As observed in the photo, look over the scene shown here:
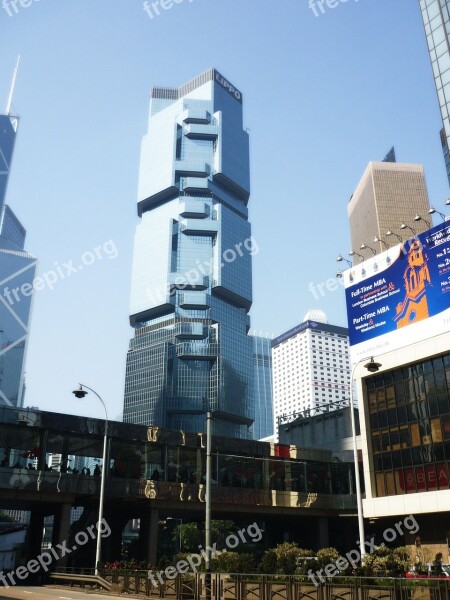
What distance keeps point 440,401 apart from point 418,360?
3843 millimetres

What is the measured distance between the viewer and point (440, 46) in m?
78.8

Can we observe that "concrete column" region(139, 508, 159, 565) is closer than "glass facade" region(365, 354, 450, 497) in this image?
No

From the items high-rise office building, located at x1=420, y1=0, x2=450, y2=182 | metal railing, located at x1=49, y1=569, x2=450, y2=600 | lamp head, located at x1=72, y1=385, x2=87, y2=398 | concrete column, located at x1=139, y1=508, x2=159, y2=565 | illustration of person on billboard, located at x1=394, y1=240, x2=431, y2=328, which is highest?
high-rise office building, located at x1=420, y1=0, x2=450, y2=182

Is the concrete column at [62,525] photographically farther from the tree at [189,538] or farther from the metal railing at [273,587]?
the tree at [189,538]

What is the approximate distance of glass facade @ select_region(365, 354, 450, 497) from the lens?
4538 cm

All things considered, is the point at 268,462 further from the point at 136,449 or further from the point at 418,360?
the point at 418,360

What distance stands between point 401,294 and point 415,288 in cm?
161

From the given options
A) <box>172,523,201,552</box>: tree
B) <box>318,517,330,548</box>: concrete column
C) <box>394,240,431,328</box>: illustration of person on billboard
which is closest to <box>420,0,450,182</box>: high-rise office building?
<box>394,240,431,328</box>: illustration of person on billboard

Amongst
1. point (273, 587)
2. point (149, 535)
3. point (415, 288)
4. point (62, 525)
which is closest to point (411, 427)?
point (415, 288)

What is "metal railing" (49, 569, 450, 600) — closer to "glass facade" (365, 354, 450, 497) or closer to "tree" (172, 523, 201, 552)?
"glass facade" (365, 354, 450, 497)

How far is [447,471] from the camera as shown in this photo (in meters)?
44.3

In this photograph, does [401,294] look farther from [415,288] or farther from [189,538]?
[189,538]

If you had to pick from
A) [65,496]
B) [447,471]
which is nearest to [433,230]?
[447,471]

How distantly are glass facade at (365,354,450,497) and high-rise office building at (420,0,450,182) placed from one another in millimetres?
41668
